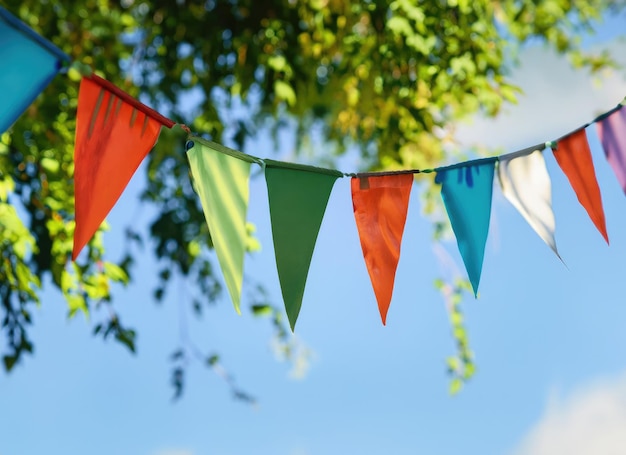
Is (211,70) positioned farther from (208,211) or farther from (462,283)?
(208,211)

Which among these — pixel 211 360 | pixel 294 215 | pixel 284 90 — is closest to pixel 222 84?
pixel 284 90

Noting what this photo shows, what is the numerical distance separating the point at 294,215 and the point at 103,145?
0.41m

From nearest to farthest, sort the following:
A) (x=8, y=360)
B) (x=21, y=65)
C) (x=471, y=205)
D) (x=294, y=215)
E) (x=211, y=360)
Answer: (x=21, y=65) < (x=294, y=215) < (x=471, y=205) < (x=8, y=360) < (x=211, y=360)

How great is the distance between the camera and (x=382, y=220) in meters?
1.94

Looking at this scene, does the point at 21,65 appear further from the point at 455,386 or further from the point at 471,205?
the point at 455,386

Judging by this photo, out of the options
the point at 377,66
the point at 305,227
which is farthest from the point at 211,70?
the point at 305,227

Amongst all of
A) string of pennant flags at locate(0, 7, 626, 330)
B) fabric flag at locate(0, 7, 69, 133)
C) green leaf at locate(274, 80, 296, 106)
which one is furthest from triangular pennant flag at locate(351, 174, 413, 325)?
green leaf at locate(274, 80, 296, 106)

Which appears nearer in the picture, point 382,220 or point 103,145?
point 103,145

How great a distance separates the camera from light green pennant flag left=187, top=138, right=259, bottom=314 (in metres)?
1.68

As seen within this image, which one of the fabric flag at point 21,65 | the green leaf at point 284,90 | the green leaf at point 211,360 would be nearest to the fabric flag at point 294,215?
the fabric flag at point 21,65

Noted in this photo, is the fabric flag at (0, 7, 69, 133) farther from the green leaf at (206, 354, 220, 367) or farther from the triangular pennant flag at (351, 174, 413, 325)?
the green leaf at (206, 354, 220, 367)

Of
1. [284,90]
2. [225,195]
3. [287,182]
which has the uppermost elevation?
[284,90]

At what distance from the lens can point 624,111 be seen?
182 cm

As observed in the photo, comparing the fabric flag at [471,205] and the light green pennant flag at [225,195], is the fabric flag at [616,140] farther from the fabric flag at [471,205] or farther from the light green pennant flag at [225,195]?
the light green pennant flag at [225,195]
